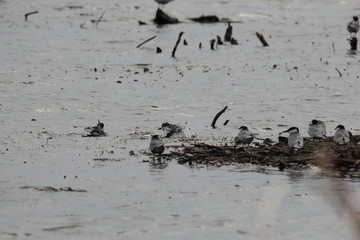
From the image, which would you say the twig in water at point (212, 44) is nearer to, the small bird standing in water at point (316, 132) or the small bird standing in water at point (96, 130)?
the small bird standing in water at point (96, 130)

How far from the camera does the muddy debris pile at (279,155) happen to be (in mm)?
15578

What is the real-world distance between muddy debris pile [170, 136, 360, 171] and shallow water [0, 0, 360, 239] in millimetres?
380

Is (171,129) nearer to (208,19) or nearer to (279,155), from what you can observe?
(279,155)

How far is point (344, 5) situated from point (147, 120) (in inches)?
1471

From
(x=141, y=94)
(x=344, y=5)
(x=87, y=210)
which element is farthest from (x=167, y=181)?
(x=344, y=5)

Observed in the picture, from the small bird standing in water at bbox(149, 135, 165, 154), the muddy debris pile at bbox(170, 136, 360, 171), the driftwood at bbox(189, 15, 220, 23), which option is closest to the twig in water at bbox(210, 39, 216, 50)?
the driftwood at bbox(189, 15, 220, 23)

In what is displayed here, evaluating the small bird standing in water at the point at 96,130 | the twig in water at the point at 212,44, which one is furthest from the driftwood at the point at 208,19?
the small bird standing in water at the point at 96,130

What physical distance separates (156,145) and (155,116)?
5.37m

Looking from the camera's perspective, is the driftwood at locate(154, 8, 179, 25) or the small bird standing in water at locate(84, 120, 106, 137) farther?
the driftwood at locate(154, 8, 179, 25)

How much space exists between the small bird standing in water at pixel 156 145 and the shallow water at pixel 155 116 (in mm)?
255

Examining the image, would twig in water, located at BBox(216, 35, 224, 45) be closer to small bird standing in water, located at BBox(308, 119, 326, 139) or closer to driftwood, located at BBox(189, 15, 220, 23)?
driftwood, located at BBox(189, 15, 220, 23)

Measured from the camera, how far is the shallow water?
12.3m

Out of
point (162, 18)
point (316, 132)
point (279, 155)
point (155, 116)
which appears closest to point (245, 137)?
point (279, 155)

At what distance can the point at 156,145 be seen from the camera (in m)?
16.6
